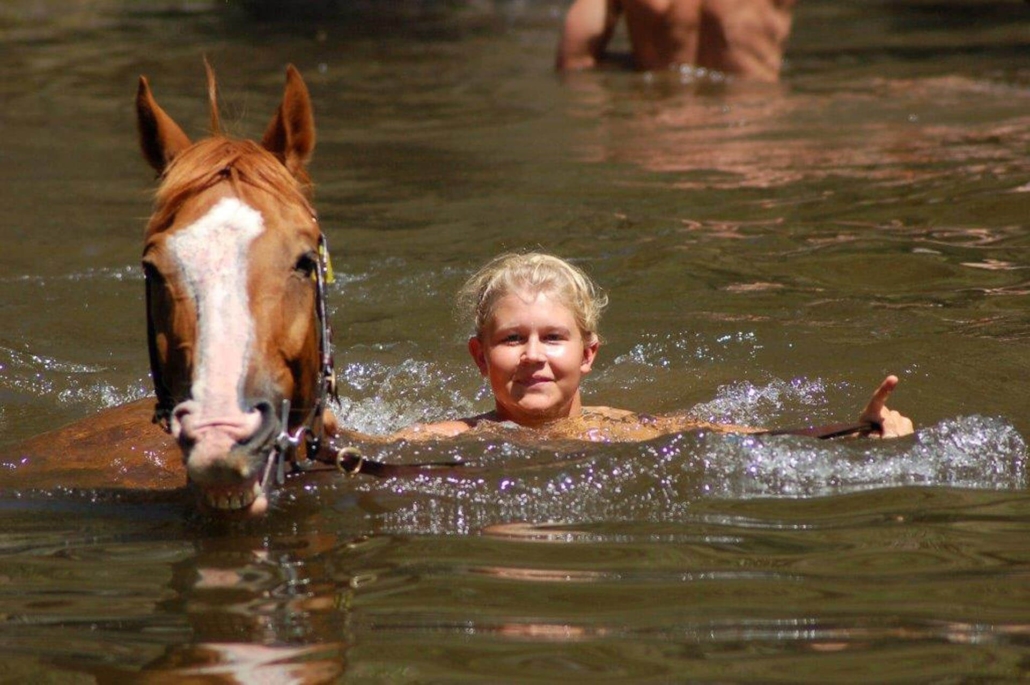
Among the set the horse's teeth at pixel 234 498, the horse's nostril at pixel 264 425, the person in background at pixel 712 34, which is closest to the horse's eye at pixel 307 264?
the horse's nostril at pixel 264 425

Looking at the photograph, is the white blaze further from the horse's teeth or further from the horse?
the horse's teeth

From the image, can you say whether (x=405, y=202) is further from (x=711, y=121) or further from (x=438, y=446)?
(x=438, y=446)

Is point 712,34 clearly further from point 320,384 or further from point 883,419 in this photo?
point 320,384

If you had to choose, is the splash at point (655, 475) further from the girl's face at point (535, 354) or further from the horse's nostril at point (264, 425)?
the horse's nostril at point (264, 425)

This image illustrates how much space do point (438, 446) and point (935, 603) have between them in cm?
191

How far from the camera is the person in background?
43.7 feet

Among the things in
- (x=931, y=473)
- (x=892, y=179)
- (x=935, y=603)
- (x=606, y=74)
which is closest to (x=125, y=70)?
(x=606, y=74)

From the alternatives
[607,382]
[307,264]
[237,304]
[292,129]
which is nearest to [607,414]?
[607,382]

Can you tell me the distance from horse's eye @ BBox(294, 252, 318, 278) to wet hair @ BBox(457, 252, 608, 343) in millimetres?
1559

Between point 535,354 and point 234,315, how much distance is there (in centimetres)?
190

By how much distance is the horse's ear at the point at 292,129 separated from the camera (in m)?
4.55

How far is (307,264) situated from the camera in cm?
407

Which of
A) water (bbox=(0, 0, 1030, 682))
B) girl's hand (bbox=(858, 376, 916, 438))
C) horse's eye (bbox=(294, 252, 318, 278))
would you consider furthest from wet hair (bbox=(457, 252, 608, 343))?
horse's eye (bbox=(294, 252, 318, 278))

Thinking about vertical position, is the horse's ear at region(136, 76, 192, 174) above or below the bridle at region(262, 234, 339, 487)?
above
